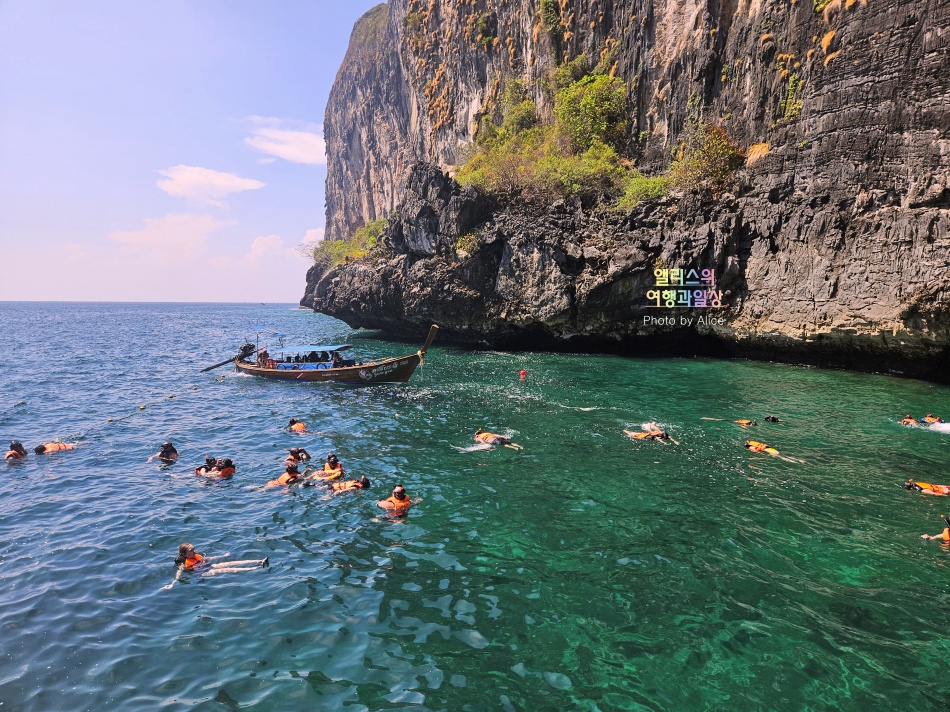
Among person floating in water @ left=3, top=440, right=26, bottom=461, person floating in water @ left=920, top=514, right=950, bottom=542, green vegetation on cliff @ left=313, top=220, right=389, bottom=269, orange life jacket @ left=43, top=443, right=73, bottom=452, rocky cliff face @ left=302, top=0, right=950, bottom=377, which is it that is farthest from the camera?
green vegetation on cliff @ left=313, top=220, right=389, bottom=269

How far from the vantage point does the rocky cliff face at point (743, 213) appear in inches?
980

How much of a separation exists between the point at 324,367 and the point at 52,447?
14143 mm

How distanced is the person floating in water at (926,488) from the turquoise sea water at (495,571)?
0.53 m

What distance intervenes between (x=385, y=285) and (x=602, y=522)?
3698 centimetres

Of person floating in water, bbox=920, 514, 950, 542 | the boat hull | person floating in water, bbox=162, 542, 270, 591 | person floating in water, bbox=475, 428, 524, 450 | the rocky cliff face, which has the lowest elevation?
person floating in water, bbox=162, 542, 270, 591

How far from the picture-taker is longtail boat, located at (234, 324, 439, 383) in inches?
1139

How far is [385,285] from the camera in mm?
45594

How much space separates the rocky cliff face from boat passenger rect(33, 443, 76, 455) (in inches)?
1058

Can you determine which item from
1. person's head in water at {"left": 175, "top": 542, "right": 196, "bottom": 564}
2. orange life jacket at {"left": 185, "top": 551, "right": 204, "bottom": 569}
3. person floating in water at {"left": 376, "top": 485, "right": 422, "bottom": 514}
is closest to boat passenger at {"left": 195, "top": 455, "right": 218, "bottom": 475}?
person's head in water at {"left": 175, "top": 542, "right": 196, "bottom": 564}

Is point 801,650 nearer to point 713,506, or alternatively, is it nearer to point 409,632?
point 713,506

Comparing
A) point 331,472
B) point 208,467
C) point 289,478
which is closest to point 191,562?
point 289,478

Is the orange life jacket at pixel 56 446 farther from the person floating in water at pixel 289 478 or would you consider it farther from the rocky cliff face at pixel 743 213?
the rocky cliff face at pixel 743 213

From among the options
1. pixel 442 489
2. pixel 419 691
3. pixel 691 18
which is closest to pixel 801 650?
pixel 419 691

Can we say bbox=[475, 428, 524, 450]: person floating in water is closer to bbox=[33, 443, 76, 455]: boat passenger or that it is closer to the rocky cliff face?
bbox=[33, 443, 76, 455]: boat passenger
